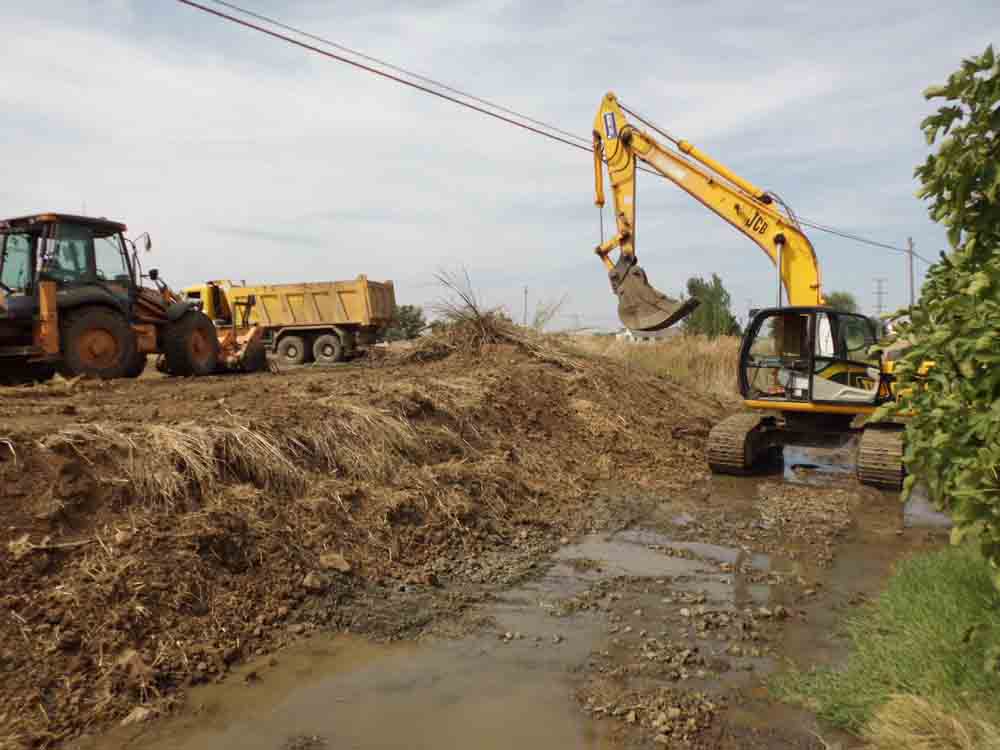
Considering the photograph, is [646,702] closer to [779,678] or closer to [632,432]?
[779,678]

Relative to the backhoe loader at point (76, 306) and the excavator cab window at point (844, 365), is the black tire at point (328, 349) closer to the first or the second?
the backhoe loader at point (76, 306)

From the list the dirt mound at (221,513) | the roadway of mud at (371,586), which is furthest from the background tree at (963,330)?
the dirt mound at (221,513)

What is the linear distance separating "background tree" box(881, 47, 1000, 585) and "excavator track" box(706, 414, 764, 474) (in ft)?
20.0

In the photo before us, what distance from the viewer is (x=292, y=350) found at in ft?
73.7

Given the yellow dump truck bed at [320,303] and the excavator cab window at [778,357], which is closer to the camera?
the excavator cab window at [778,357]

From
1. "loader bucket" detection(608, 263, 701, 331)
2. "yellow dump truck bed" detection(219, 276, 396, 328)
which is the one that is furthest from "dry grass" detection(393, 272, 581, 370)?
"yellow dump truck bed" detection(219, 276, 396, 328)

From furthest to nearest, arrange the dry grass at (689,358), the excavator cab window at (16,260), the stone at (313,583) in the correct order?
the dry grass at (689,358) → the excavator cab window at (16,260) → the stone at (313,583)

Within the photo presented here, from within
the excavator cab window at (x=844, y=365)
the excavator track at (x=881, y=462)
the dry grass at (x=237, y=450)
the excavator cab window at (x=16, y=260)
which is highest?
the excavator cab window at (x=16, y=260)

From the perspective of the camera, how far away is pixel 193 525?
15.8 ft

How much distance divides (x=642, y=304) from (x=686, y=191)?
1995 mm

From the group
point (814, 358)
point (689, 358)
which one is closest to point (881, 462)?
point (814, 358)

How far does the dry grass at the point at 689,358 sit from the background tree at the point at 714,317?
1713 millimetres

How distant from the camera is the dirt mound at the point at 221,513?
382 cm

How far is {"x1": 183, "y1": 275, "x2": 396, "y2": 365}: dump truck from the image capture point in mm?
21719
